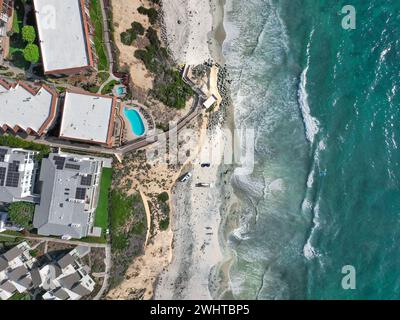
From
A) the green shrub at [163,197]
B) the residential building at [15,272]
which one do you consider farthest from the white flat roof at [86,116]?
the residential building at [15,272]

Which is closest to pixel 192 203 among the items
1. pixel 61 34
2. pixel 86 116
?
pixel 86 116

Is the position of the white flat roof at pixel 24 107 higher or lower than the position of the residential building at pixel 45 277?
higher

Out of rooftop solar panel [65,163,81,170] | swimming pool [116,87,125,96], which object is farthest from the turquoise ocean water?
rooftop solar panel [65,163,81,170]

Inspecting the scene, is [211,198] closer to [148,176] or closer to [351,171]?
[148,176]

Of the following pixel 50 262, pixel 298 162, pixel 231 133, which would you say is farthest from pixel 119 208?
pixel 298 162

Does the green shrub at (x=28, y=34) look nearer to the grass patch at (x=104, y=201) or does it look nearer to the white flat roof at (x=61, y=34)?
the white flat roof at (x=61, y=34)

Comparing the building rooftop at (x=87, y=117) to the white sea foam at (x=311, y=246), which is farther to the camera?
the white sea foam at (x=311, y=246)

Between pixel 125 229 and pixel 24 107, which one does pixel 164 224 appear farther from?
pixel 24 107

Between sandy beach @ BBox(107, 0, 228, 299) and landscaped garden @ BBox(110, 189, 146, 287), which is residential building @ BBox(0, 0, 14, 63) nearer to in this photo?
sandy beach @ BBox(107, 0, 228, 299)
